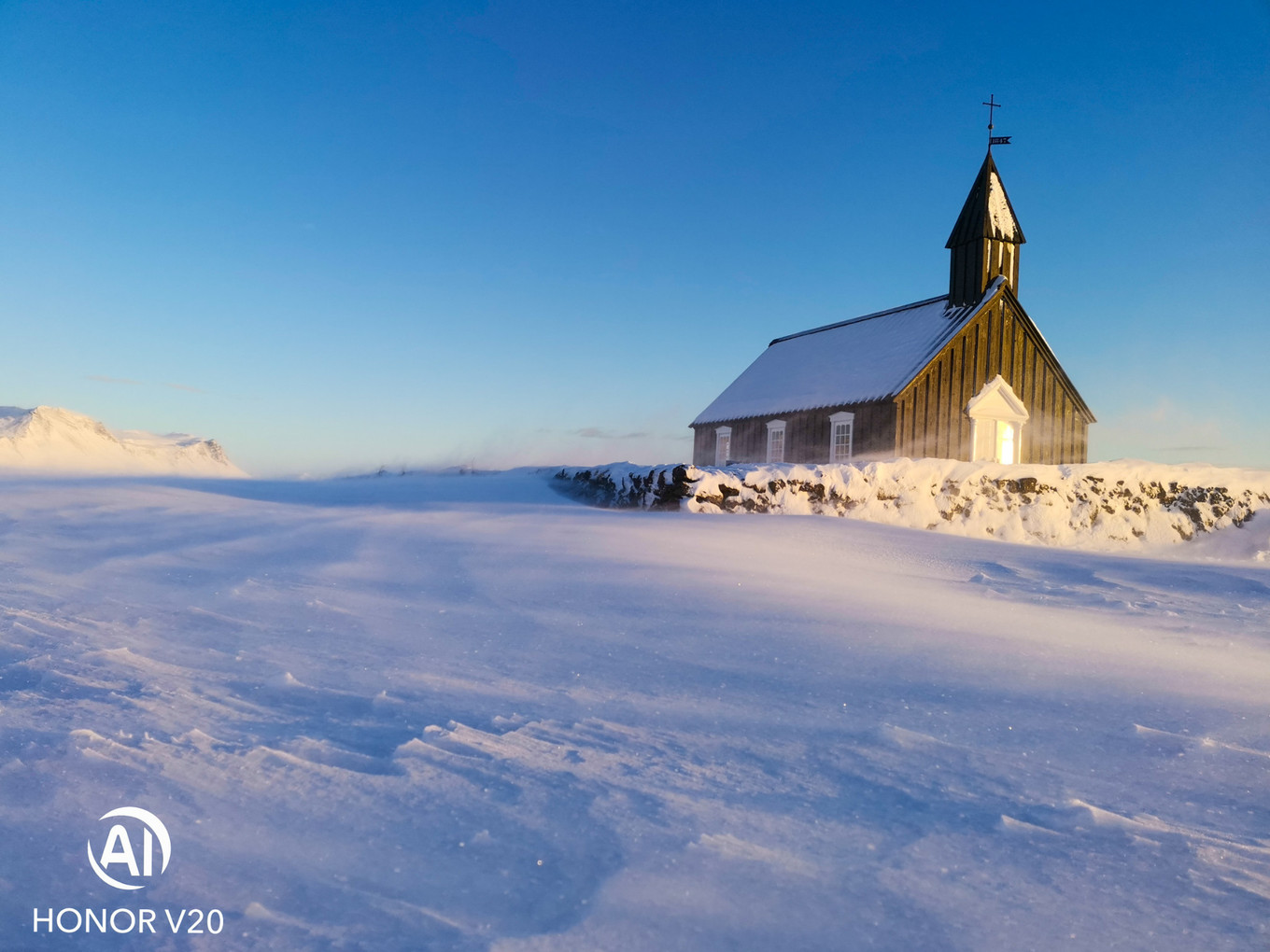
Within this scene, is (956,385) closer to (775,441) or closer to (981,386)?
(981,386)

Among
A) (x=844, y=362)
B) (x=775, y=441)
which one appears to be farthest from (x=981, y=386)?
(x=775, y=441)

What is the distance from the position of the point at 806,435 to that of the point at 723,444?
4.78 m

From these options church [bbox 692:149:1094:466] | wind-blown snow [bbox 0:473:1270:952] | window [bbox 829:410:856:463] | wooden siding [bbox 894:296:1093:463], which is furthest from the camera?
window [bbox 829:410:856:463]

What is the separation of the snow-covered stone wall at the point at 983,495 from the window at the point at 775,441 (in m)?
11.3

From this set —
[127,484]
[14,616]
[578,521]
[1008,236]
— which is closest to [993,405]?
[1008,236]

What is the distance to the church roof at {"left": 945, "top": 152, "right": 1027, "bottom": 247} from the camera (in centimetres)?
2300

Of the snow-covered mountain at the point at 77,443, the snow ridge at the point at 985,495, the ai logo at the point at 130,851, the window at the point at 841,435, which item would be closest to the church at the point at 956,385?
the window at the point at 841,435

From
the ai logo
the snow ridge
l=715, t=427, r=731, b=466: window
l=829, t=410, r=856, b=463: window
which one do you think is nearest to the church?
l=829, t=410, r=856, b=463: window

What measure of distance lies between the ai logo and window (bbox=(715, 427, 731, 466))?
24986 millimetres

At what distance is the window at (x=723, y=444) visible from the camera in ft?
90.3

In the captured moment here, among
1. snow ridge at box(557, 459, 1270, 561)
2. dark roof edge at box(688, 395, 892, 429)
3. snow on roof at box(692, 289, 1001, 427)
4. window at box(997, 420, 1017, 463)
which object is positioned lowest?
snow ridge at box(557, 459, 1270, 561)

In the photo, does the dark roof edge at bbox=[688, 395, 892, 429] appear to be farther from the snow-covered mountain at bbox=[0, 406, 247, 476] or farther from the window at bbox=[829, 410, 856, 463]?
the snow-covered mountain at bbox=[0, 406, 247, 476]

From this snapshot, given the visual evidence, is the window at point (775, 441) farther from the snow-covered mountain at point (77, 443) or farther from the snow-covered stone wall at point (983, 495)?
the snow-covered mountain at point (77, 443)

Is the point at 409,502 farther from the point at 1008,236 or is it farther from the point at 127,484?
the point at 1008,236
